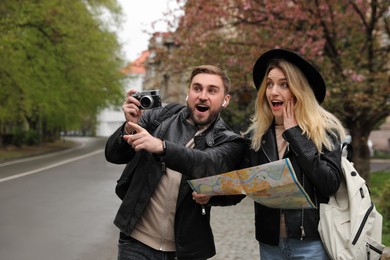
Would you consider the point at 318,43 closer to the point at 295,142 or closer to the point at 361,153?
the point at 361,153

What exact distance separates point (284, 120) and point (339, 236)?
0.62 m

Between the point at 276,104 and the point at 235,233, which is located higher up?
the point at 276,104

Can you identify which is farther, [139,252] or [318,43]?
[318,43]

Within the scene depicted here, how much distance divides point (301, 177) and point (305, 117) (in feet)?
1.01

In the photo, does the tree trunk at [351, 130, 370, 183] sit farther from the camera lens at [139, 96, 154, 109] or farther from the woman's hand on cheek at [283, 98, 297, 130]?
the camera lens at [139, 96, 154, 109]

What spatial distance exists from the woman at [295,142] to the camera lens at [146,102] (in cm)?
58

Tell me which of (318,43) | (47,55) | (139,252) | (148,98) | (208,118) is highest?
(47,55)

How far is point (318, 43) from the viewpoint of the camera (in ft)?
35.6

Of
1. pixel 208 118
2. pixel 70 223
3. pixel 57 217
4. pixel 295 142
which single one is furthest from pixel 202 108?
pixel 57 217

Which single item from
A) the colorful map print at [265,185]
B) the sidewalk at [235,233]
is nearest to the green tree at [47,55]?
the sidewalk at [235,233]

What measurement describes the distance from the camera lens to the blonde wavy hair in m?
0.58

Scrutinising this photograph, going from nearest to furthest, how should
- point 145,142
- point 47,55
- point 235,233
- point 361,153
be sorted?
point 145,142 < point 235,233 < point 361,153 < point 47,55

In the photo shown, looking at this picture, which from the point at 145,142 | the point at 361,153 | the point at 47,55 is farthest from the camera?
the point at 47,55

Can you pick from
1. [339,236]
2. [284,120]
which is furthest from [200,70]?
[339,236]
